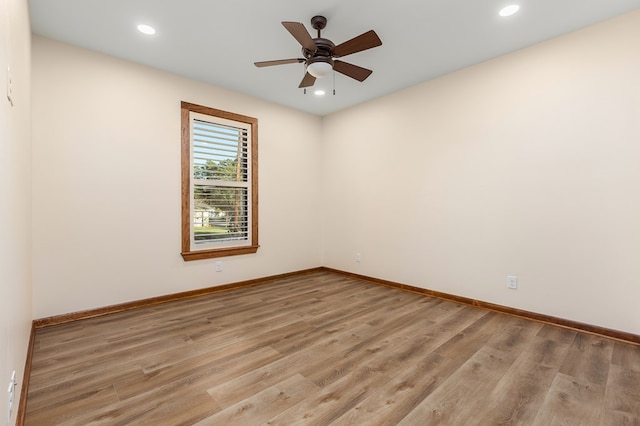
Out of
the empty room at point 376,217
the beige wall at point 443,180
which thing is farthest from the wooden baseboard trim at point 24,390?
the beige wall at point 443,180

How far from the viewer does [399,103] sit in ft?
13.7

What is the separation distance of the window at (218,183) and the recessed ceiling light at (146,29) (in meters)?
0.99

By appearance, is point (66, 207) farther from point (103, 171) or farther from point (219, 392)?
point (219, 392)

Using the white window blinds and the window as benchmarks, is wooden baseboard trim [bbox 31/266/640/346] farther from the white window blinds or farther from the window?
the white window blinds

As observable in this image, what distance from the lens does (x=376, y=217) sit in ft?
14.7

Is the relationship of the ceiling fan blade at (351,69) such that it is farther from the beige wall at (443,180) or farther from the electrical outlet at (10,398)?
the electrical outlet at (10,398)

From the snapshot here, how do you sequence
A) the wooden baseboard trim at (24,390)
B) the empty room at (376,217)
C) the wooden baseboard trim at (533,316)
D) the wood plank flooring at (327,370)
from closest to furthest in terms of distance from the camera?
the wooden baseboard trim at (24,390)
the wood plank flooring at (327,370)
the empty room at (376,217)
the wooden baseboard trim at (533,316)

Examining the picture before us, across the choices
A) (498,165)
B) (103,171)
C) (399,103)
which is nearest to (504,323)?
(498,165)

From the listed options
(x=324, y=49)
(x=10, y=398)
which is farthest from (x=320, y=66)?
(x=10, y=398)

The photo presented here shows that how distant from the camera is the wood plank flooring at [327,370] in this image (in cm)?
163

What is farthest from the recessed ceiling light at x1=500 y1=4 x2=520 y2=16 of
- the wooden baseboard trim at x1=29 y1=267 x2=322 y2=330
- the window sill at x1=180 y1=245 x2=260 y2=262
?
the wooden baseboard trim at x1=29 y1=267 x2=322 y2=330

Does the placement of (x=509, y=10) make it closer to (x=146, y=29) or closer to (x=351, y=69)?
(x=351, y=69)

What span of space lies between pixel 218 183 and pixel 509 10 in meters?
3.61

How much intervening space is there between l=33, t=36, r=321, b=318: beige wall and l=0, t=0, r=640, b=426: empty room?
0.02 metres
